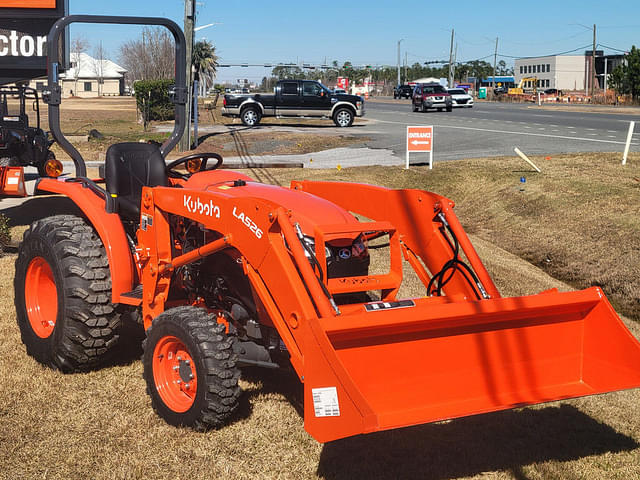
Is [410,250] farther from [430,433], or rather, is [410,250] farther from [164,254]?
[164,254]

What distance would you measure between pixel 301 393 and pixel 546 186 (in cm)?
1020

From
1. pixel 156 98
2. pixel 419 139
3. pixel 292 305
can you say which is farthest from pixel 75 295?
pixel 156 98

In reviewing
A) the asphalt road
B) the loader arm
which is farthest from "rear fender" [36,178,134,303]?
the asphalt road

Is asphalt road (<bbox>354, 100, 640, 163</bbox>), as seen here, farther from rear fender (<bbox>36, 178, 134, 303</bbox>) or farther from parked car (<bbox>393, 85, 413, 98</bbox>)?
parked car (<bbox>393, 85, 413, 98</bbox>)

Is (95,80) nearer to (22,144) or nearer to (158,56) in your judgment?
(158,56)

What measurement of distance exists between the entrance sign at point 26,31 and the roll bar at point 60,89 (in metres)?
6.99

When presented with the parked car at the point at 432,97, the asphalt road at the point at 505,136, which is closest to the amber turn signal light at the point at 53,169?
the asphalt road at the point at 505,136

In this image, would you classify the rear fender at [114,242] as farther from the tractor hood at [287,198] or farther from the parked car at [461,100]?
the parked car at [461,100]

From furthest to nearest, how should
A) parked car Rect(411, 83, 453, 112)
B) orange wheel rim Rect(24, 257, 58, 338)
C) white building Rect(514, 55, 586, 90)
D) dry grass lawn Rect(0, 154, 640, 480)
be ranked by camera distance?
1. white building Rect(514, 55, 586, 90)
2. parked car Rect(411, 83, 453, 112)
3. orange wheel rim Rect(24, 257, 58, 338)
4. dry grass lawn Rect(0, 154, 640, 480)

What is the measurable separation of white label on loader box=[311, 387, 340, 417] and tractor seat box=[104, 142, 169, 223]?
246 cm

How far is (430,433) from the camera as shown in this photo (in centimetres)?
489

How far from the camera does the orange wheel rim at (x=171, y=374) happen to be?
483cm

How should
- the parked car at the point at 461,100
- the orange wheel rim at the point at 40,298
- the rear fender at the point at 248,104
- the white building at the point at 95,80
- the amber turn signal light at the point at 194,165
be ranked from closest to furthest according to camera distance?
the orange wheel rim at the point at 40,298, the amber turn signal light at the point at 194,165, the rear fender at the point at 248,104, the parked car at the point at 461,100, the white building at the point at 95,80

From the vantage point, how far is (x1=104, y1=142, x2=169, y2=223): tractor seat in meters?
5.61
